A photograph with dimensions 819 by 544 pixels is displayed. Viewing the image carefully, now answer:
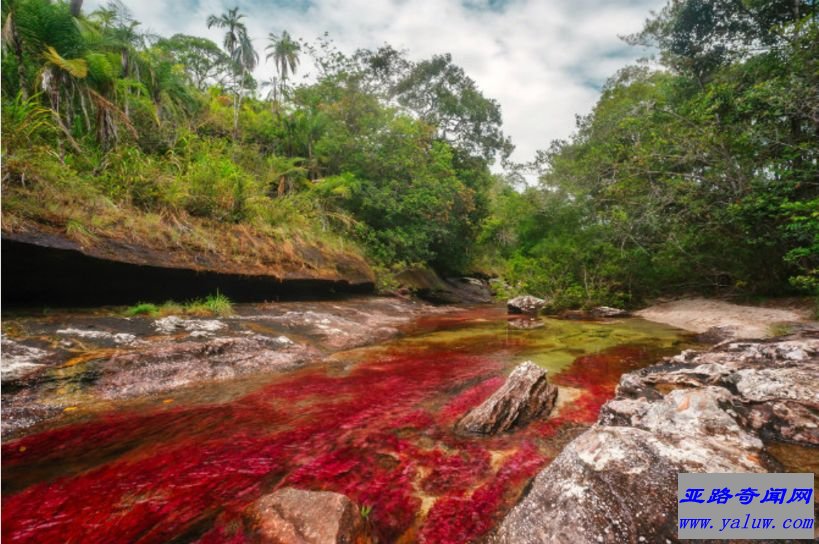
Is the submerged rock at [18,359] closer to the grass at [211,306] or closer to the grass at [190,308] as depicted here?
the grass at [190,308]

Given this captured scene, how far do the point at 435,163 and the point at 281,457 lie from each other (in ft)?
50.9

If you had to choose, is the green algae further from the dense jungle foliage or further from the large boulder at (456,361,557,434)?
the dense jungle foliage

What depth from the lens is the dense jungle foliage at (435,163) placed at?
21.2 ft

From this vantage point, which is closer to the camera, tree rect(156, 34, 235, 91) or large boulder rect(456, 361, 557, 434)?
large boulder rect(456, 361, 557, 434)

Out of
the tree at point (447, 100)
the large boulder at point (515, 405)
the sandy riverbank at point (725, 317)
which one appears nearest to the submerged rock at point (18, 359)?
the large boulder at point (515, 405)

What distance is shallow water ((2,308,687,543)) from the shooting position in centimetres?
196

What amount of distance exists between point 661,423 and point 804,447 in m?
1.02

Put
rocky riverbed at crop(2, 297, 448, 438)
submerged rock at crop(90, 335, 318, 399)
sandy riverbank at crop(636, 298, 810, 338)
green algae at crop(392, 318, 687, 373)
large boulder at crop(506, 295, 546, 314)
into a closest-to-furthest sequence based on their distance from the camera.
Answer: rocky riverbed at crop(2, 297, 448, 438) < submerged rock at crop(90, 335, 318, 399) < green algae at crop(392, 318, 687, 373) < sandy riverbank at crop(636, 298, 810, 338) < large boulder at crop(506, 295, 546, 314)

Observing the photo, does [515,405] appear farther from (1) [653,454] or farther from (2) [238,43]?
(2) [238,43]

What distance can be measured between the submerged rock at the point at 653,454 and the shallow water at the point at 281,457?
36cm

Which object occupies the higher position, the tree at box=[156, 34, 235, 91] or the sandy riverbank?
the tree at box=[156, 34, 235, 91]

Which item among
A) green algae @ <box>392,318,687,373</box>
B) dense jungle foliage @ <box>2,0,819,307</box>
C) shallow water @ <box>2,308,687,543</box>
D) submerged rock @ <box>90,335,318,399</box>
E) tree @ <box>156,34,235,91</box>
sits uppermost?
tree @ <box>156,34,235,91</box>

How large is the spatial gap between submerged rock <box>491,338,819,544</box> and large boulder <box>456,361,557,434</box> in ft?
1.99

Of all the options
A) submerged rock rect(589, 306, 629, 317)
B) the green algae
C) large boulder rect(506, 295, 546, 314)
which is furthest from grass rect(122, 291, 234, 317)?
submerged rock rect(589, 306, 629, 317)
